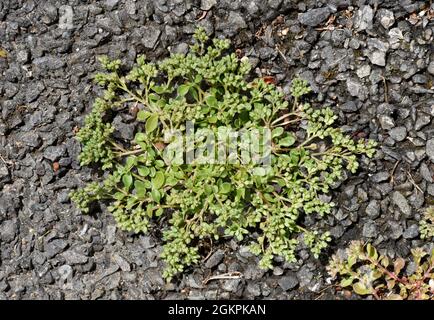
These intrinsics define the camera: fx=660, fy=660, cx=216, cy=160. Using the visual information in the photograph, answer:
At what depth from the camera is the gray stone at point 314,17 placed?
466cm

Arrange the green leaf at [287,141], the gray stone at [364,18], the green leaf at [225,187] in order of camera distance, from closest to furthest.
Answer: the green leaf at [225,187] < the green leaf at [287,141] < the gray stone at [364,18]

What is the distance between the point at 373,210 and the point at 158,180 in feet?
4.93

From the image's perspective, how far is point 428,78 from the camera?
460 cm

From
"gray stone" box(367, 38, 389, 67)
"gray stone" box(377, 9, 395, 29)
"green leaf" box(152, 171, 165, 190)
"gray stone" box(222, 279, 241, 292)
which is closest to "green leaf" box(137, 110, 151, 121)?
"green leaf" box(152, 171, 165, 190)

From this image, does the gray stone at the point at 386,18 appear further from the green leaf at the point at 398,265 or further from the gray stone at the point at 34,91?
the gray stone at the point at 34,91

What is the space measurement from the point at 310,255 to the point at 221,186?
80cm

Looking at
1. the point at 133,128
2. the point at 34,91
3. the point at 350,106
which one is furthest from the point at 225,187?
the point at 34,91

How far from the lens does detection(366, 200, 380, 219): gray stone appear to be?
15.0 feet

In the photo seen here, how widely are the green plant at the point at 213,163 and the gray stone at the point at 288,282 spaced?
0.54 feet

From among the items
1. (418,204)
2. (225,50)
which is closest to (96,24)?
(225,50)

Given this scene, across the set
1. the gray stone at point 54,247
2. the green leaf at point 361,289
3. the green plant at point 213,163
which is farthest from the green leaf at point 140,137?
the green leaf at point 361,289

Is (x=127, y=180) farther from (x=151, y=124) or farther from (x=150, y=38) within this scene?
(x=150, y=38)

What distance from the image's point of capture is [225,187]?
A: 4.42 metres

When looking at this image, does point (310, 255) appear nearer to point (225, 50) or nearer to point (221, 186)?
point (221, 186)
